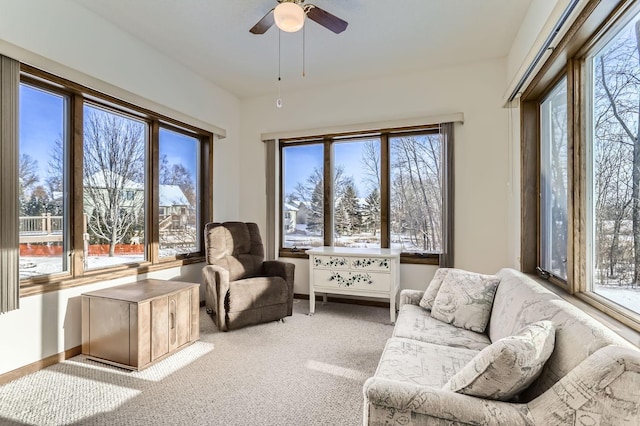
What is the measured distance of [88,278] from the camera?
2.68 metres

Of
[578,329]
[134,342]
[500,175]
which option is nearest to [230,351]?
[134,342]

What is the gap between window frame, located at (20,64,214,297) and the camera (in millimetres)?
2414

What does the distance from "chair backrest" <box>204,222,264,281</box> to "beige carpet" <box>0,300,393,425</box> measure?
2.56 ft

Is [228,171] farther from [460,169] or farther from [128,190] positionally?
[460,169]

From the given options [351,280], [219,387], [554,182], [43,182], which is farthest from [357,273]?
[43,182]

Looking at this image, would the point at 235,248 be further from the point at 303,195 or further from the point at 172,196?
the point at 303,195

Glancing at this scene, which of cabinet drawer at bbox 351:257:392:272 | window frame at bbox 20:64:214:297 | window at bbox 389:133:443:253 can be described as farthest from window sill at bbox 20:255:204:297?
window at bbox 389:133:443:253

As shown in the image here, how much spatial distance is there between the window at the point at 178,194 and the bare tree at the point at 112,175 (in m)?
0.28

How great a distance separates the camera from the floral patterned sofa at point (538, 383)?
900 mm

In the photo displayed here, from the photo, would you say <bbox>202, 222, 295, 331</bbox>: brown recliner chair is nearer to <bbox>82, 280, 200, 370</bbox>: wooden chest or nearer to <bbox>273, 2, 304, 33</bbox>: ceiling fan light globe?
<bbox>82, 280, 200, 370</bbox>: wooden chest

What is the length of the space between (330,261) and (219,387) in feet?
5.96

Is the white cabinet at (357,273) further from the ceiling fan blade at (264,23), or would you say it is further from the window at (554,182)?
the ceiling fan blade at (264,23)

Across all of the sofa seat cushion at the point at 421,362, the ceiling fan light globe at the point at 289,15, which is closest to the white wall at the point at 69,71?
the ceiling fan light globe at the point at 289,15

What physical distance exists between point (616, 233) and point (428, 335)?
1.09 meters
